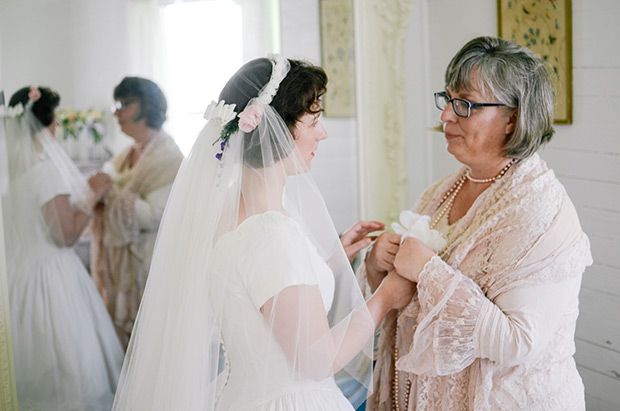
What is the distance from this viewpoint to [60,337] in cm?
205

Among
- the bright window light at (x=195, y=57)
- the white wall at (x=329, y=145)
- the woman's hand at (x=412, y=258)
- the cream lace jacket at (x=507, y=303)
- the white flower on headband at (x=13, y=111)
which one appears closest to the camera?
the cream lace jacket at (x=507, y=303)

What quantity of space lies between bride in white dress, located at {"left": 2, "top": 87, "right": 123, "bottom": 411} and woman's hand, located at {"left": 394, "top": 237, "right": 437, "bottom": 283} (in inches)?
39.1

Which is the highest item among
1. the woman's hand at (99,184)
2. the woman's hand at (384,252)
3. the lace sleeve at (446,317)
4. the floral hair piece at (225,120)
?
the floral hair piece at (225,120)

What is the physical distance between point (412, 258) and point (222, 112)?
0.64 meters

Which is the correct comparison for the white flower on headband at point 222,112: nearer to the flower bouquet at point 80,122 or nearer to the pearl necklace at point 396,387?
the flower bouquet at point 80,122

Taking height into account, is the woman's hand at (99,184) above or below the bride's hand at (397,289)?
above

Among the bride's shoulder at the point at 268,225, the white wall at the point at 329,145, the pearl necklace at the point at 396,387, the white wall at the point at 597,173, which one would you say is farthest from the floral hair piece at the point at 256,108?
the white wall at the point at 597,173

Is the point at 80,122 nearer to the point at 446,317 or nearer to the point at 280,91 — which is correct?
the point at 280,91

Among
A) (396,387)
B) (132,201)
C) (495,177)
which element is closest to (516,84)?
(495,177)

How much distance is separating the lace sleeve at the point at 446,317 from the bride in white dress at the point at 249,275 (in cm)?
17

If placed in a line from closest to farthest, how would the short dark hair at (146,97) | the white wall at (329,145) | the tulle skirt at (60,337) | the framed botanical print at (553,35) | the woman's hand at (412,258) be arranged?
the woman's hand at (412,258)
the tulle skirt at (60,337)
the short dark hair at (146,97)
the framed botanical print at (553,35)
the white wall at (329,145)

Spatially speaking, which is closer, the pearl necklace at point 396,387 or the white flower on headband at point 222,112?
the white flower on headband at point 222,112

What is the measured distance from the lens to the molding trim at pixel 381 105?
2975 millimetres

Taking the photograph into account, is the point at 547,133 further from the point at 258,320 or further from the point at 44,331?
the point at 44,331
